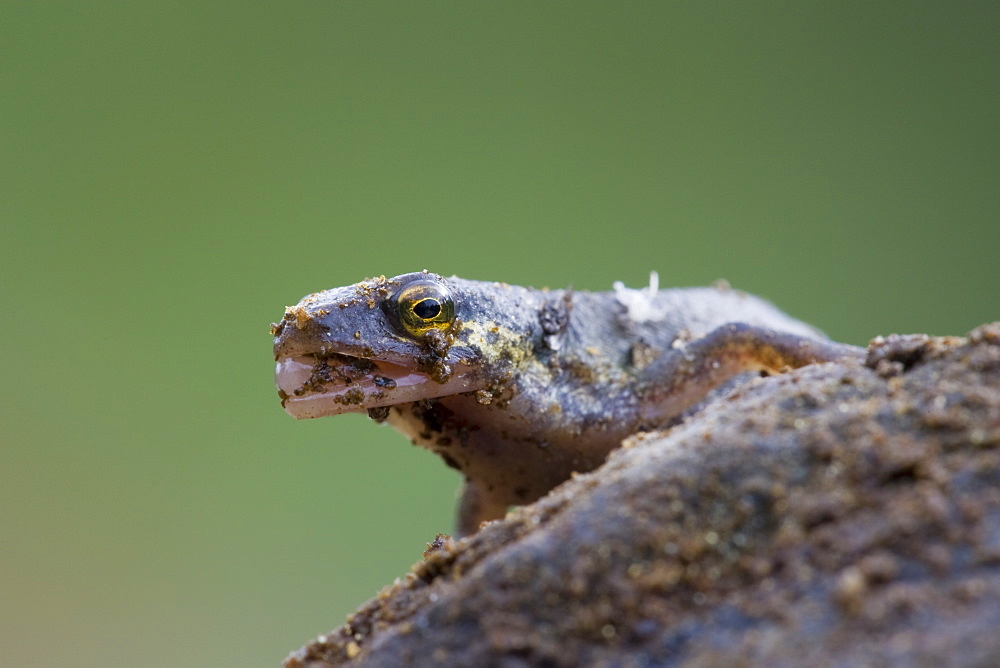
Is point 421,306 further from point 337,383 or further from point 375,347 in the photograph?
point 337,383

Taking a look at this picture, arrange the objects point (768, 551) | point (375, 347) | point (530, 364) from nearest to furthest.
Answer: point (768, 551)
point (375, 347)
point (530, 364)

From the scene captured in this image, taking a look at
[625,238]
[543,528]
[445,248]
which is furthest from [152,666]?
[543,528]

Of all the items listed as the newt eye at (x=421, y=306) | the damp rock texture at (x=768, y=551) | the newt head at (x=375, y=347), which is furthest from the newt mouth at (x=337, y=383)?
the damp rock texture at (x=768, y=551)

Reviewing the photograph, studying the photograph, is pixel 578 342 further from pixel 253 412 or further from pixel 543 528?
pixel 253 412

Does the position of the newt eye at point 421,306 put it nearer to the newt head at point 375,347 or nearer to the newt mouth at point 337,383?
the newt head at point 375,347

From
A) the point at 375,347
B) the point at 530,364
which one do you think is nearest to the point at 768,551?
the point at 375,347
